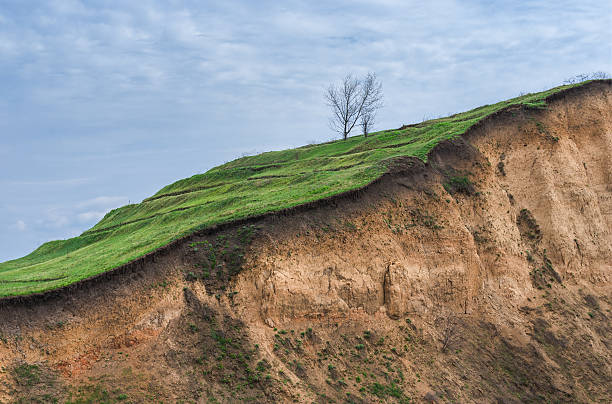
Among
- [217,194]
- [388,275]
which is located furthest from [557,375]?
[217,194]

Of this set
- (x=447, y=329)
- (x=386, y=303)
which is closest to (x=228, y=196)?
(x=386, y=303)

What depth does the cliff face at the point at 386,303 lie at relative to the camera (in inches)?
723

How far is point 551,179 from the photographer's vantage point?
31000 mm

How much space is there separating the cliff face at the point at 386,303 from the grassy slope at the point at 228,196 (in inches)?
67.0

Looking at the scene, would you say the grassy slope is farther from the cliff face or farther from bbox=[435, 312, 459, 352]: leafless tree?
bbox=[435, 312, 459, 352]: leafless tree

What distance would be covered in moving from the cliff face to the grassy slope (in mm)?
1702

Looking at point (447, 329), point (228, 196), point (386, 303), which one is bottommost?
point (447, 329)

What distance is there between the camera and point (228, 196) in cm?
3766

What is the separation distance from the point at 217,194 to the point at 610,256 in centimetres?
2860

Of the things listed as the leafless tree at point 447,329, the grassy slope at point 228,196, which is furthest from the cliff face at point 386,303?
the grassy slope at point 228,196

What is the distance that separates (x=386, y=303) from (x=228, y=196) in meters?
17.7

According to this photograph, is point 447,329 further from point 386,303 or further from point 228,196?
point 228,196

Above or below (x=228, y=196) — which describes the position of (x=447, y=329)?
below

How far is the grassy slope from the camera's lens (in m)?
25.2
